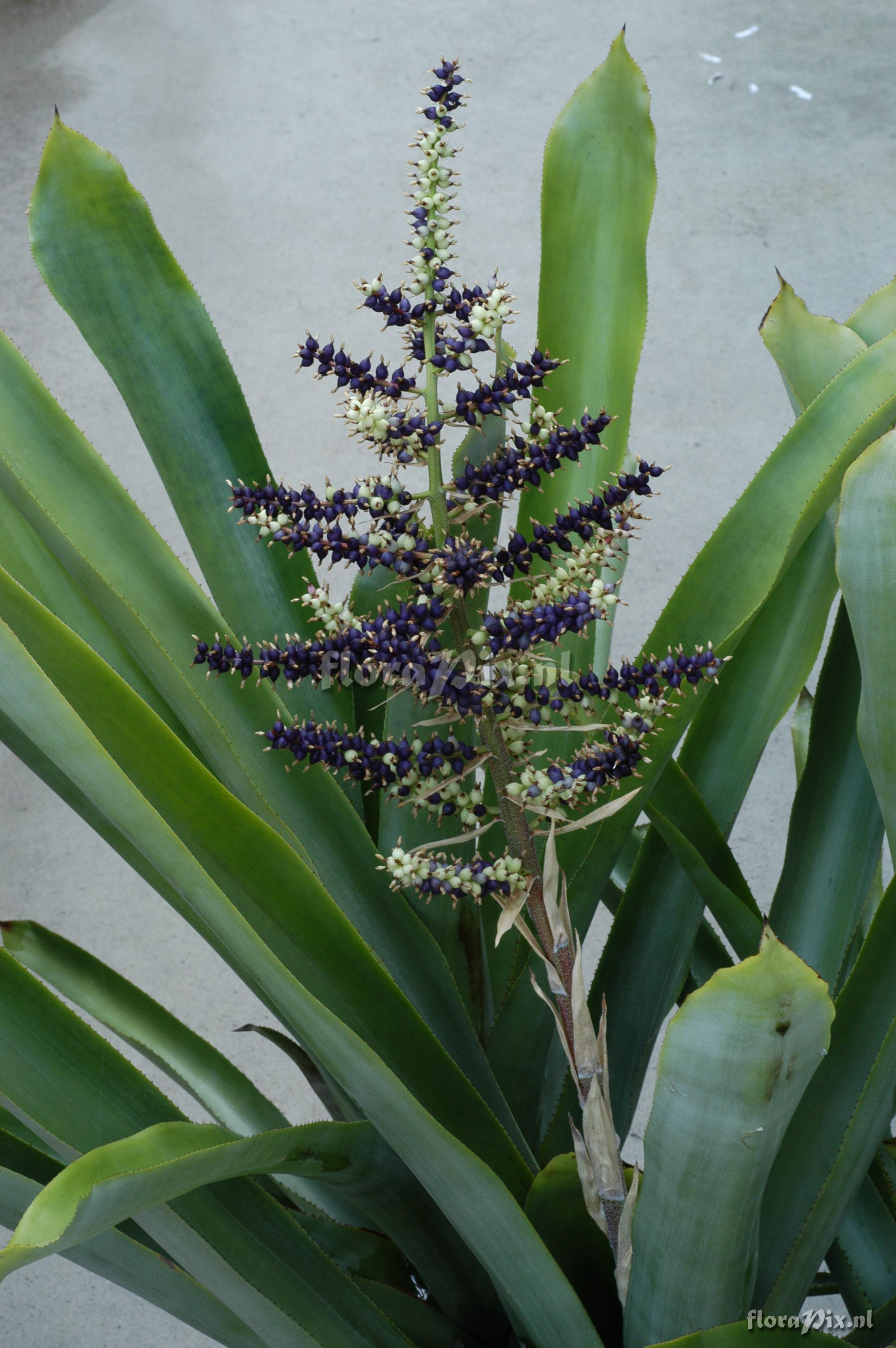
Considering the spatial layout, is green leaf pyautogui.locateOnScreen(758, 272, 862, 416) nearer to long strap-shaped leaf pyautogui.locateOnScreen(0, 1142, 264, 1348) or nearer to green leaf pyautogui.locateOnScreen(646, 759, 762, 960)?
green leaf pyautogui.locateOnScreen(646, 759, 762, 960)

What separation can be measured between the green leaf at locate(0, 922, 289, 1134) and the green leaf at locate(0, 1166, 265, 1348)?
0.11 meters

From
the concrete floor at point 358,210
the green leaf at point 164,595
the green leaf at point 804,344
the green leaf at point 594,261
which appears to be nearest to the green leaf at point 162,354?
the green leaf at point 164,595

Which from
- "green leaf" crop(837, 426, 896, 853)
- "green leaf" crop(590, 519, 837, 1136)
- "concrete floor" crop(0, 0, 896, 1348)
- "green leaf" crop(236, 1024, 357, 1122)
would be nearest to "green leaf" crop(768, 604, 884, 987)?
"green leaf" crop(590, 519, 837, 1136)

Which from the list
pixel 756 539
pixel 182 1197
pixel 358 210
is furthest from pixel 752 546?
pixel 358 210

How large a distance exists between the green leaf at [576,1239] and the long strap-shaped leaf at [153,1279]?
0.13 metres

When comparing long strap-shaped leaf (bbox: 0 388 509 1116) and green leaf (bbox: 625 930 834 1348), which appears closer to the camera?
green leaf (bbox: 625 930 834 1348)

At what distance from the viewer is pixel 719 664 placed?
391 millimetres

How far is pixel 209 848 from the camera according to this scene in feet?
1.35

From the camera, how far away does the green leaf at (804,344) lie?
533 mm

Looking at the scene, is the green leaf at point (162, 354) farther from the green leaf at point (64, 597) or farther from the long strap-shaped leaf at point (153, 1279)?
the long strap-shaped leaf at point (153, 1279)

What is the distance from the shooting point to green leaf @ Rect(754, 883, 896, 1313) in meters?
0.43

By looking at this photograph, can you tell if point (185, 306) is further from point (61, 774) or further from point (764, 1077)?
point (764, 1077)

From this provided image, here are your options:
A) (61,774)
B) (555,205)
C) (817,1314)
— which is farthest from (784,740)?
(61,774)

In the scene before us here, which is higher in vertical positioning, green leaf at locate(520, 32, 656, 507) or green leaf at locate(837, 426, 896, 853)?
green leaf at locate(520, 32, 656, 507)
